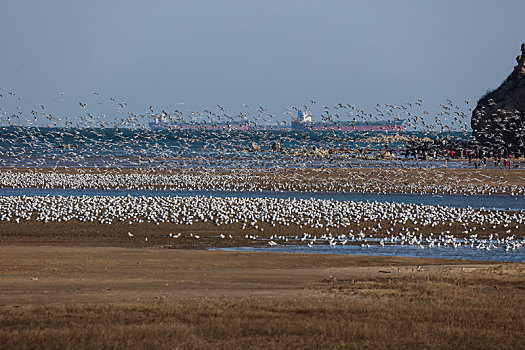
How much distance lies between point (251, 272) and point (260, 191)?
27.4 meters

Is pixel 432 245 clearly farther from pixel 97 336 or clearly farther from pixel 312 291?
pixel 97 336

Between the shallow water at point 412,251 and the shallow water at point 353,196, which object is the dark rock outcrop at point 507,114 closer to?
the shallow water at point 353,196

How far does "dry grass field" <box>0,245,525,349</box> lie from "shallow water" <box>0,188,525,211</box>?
1790 centimetres

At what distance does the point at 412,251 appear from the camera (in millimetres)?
23172

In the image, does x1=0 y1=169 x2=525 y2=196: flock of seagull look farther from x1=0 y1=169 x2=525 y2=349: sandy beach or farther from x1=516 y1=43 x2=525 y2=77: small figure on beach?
x1=516 y1=43 x2=525 y2=77: small figure on beach

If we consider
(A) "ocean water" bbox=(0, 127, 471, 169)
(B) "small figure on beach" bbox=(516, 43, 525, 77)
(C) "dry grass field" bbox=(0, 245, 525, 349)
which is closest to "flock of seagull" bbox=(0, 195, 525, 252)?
(C) "dry grass field" bbox=(0, 245, 525, 349)

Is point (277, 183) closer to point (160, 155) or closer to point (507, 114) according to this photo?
point (507, 114)

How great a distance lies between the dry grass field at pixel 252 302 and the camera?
1123 cm

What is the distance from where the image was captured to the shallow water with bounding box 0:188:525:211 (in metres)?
38.1

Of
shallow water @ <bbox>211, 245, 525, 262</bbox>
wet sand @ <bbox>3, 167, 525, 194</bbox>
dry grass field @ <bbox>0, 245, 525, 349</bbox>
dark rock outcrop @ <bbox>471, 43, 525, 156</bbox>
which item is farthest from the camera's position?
dark rock outcrop @ <bbox>471, 43, 525, 156</bbox>

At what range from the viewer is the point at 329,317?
41.6 feet

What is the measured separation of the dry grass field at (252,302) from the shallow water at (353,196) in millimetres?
17902

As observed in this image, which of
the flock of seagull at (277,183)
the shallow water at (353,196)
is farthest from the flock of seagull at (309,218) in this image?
the flock of seagull at (277,183)

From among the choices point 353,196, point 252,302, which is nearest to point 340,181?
point 353,196
